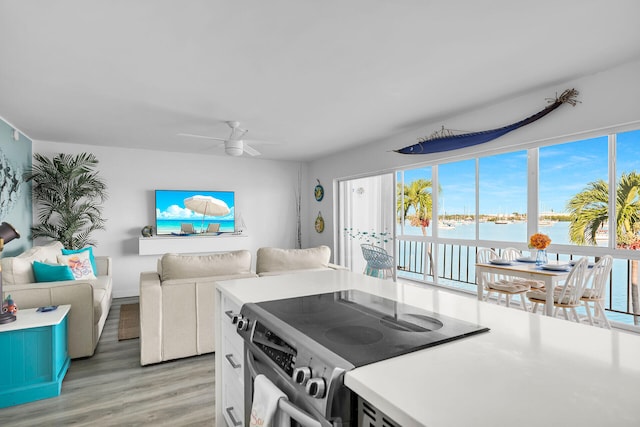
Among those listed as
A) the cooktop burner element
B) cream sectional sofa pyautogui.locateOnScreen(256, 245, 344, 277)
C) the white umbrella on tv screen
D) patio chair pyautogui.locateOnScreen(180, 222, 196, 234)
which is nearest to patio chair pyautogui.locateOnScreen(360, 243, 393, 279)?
cream sectional sofa pyautogui.locateOnScreen(256, 245, 344, 277)

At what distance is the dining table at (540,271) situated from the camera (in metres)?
2.77

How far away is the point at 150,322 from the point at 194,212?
3.45m

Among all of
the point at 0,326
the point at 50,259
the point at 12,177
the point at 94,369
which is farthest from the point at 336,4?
the point at 12,177

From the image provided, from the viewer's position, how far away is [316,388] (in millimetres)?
838

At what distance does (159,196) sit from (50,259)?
7.00ft

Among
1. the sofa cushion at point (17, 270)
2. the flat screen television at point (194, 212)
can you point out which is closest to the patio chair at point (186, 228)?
the flat screen television at point (194, 212)

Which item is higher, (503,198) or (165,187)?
(165,187)

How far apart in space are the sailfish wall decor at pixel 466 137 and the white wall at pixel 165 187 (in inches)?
118

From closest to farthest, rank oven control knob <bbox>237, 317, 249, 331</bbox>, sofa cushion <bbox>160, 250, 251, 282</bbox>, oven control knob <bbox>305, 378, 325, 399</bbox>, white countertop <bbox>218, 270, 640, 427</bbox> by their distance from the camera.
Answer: white countertop <bbox>218, 270, 640, 427</bbox> → oven control knob <bbox>305, 378, 325, 399</bbox> → oven control knob <bbox>237, 317, 249, 331</bbox> → sofa cushion <bbox>160, 250, 251, 282</bbox>

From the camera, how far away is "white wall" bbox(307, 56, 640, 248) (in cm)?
266

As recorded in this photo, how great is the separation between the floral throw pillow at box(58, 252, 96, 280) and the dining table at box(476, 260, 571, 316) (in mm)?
4302

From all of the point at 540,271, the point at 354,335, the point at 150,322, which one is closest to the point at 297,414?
the point at 354,335

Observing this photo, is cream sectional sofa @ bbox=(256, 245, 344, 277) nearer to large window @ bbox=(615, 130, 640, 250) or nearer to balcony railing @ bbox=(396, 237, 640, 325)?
balcony railing @ bbox=(396, 237, 640, 325)

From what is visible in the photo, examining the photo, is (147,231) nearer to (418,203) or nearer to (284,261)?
(284,261)
